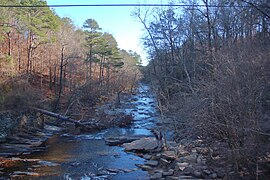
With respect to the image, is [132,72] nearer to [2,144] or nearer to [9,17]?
[9,17]

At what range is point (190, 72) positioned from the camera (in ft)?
93.9

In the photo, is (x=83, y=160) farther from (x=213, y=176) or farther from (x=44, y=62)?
(x=44, y=62)

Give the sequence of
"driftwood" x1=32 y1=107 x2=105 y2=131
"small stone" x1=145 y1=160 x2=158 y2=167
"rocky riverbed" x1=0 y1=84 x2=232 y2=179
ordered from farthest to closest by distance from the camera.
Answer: "driftwood" x1=32 y1=107 x2=105 y2=131, "small stone" x1=145 y1=160 x2=158 y2=167, "rocky riverbed" x1=0 y1=84 x2=232 y2=179

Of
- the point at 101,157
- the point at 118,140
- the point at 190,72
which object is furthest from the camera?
the point at 190,72

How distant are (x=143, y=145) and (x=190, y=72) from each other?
12.9 m

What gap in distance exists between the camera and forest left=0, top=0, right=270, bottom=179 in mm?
9789

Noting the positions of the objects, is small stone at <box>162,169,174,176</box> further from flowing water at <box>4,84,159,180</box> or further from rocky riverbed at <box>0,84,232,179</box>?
flowing water at <box>4,84,159,180</box>

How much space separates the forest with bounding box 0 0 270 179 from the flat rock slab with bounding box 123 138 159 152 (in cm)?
143

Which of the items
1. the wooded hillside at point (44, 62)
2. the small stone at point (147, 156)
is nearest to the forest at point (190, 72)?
the wooded hillside at point (44, 62)

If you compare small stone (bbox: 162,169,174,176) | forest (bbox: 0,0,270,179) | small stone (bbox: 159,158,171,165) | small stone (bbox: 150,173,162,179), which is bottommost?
small stone (bbox: 150,173,162,179)

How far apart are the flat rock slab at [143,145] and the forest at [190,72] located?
1.43m

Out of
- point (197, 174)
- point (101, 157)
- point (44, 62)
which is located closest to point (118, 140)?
point (101, 157)

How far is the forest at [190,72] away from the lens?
9.79m

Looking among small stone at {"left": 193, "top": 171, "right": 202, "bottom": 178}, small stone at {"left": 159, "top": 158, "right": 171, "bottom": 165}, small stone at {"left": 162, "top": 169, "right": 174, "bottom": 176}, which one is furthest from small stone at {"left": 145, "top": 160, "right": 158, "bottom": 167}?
Result: small stone at {"left": 193, "top": 171, "right": 202, "bottom": 178}
